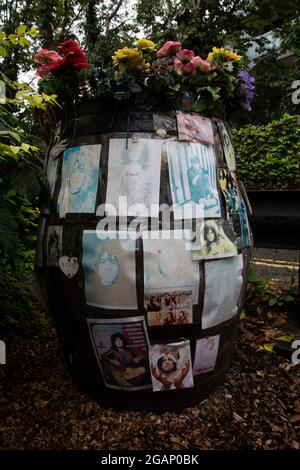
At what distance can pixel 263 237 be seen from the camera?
2.69m

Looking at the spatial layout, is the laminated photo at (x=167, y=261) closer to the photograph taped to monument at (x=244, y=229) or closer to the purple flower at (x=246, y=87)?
the photograph taped to monument at (x=244, y=229)

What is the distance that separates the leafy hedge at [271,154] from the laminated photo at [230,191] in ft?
25.3

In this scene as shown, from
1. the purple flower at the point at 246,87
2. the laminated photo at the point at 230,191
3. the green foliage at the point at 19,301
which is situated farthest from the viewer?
the green foliage at the point at 19,301

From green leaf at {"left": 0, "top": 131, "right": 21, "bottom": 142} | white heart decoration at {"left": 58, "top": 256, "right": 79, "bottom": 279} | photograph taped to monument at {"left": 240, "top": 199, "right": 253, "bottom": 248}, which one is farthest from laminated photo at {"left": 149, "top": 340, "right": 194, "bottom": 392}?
green leaf at {"left": 0, "top": 131, "right": 21, "bottom": 142}

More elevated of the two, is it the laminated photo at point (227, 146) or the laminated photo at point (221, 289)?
the laminated photo at point (227, 146)

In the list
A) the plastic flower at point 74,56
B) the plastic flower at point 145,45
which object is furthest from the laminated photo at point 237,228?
the plastic flower at point 74,56

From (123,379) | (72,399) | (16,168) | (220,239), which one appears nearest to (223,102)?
(220,239)

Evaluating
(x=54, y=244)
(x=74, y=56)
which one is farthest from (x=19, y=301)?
(x=74, y=56)

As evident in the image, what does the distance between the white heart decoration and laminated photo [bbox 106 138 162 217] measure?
0.32 m

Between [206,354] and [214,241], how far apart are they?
57 cm

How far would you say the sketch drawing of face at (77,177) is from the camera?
1650 millimetres

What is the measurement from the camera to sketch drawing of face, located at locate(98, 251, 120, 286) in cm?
156

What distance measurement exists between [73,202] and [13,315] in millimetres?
1389

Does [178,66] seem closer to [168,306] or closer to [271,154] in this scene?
[168,306]
